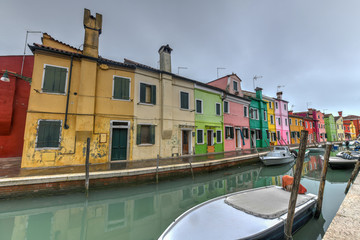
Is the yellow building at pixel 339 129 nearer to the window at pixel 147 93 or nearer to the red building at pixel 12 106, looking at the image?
the window at pixel 147 93

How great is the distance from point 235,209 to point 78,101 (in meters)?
9.57

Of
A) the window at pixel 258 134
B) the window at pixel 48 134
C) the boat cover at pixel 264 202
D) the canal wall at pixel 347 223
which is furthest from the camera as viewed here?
the window at pixel 258 134

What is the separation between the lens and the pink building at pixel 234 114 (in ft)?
53.4

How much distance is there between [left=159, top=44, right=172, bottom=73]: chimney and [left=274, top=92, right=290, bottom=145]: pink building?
20695 mm

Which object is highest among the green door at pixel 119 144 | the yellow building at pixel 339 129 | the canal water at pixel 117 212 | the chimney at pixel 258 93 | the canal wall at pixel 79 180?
the chimney at pixel 258 93

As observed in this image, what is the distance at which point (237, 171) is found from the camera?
11023 mm

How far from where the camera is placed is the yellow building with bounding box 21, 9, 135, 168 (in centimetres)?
808

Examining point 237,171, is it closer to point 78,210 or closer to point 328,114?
point 78,210

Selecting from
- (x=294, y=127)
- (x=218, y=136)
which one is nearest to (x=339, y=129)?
(x=294, y=127)

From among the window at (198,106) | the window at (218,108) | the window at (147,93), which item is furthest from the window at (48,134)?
the window at (218,108)

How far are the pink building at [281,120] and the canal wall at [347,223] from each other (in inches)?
907

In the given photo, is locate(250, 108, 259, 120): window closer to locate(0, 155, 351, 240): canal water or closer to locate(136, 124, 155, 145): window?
locate(0, 155, 351, 240): canal water

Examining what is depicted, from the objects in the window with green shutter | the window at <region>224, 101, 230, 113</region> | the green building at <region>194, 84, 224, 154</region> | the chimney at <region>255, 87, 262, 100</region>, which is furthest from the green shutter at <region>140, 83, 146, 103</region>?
the chimney at <region>255, 87, 262, 100</region>

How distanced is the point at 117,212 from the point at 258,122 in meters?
20.3
